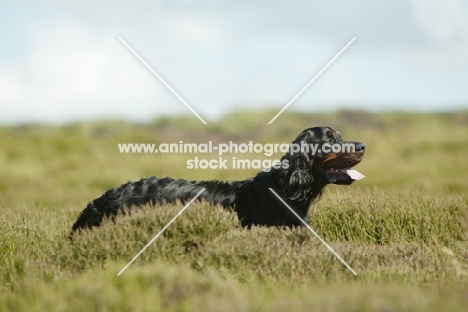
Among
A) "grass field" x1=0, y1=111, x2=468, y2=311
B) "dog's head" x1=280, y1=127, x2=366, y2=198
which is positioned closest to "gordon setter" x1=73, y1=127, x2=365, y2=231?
"dog's head" x1=280, y1=127, x2=366, y2=198

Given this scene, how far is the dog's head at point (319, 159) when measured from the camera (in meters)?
7.71

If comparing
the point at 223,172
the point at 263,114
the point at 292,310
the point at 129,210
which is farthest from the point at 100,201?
the point at 263,114

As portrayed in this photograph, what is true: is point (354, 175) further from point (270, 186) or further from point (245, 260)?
point (245, 260)

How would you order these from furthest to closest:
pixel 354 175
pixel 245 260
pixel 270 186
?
pixel 270 186
pixel 354 175
pixel 245 260

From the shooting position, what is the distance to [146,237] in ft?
21.1

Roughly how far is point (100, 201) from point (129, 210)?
38 centimetres

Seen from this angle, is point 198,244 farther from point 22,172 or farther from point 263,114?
point 263,114

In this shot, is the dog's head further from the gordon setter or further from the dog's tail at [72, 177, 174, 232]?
the dog's tail at [72, 177, 174, 232]

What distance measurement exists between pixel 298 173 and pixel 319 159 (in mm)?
249

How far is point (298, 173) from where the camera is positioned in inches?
311

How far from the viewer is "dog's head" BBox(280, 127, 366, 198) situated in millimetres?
7711

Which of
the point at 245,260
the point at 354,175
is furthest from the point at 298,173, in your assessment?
the point at 245,260

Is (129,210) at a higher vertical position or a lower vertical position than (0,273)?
higher

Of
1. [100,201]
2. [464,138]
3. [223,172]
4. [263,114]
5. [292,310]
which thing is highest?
[263,114]
